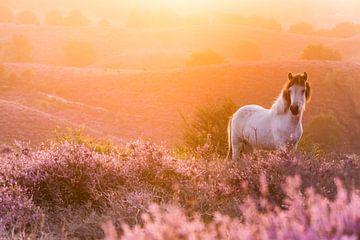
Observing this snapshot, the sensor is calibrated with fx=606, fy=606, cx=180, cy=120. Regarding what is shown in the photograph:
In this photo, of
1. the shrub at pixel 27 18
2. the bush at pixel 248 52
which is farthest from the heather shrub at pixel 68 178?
the shrub at pixel 27 18

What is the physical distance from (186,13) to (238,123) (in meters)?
136

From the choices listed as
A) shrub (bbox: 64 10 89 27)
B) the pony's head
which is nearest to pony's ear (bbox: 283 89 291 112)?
the pony's head

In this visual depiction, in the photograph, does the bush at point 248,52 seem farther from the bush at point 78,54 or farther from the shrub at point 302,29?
the shrub at point 302,29

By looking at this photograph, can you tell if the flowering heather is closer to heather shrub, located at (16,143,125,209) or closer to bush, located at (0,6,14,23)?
heather shrub, located at (16,143,125,209)

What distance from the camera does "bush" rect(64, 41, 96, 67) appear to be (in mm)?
97250

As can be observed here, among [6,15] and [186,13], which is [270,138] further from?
[186,13]

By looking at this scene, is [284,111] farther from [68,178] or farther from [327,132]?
[327,132]

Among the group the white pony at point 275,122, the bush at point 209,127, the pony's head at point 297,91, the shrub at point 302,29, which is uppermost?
the pony's head at point 297,91

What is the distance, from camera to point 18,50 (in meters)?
90.1

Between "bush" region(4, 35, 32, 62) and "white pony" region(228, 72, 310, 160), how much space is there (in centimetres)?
7873

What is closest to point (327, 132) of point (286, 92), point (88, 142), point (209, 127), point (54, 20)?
point (209, 127)

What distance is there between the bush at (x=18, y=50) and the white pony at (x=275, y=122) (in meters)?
78.7

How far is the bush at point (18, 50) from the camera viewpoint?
89.8 metres

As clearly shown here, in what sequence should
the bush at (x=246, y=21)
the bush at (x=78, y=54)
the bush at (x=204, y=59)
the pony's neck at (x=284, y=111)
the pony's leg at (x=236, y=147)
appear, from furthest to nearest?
1. the bush at (x=246, y=21)
2. the bush at (x=78, y=54)
3. the bush at (x=204, y=59)
4. the pony's leg at (x=236, y=147)
5. the pony's neck at (x=284, y=111)
